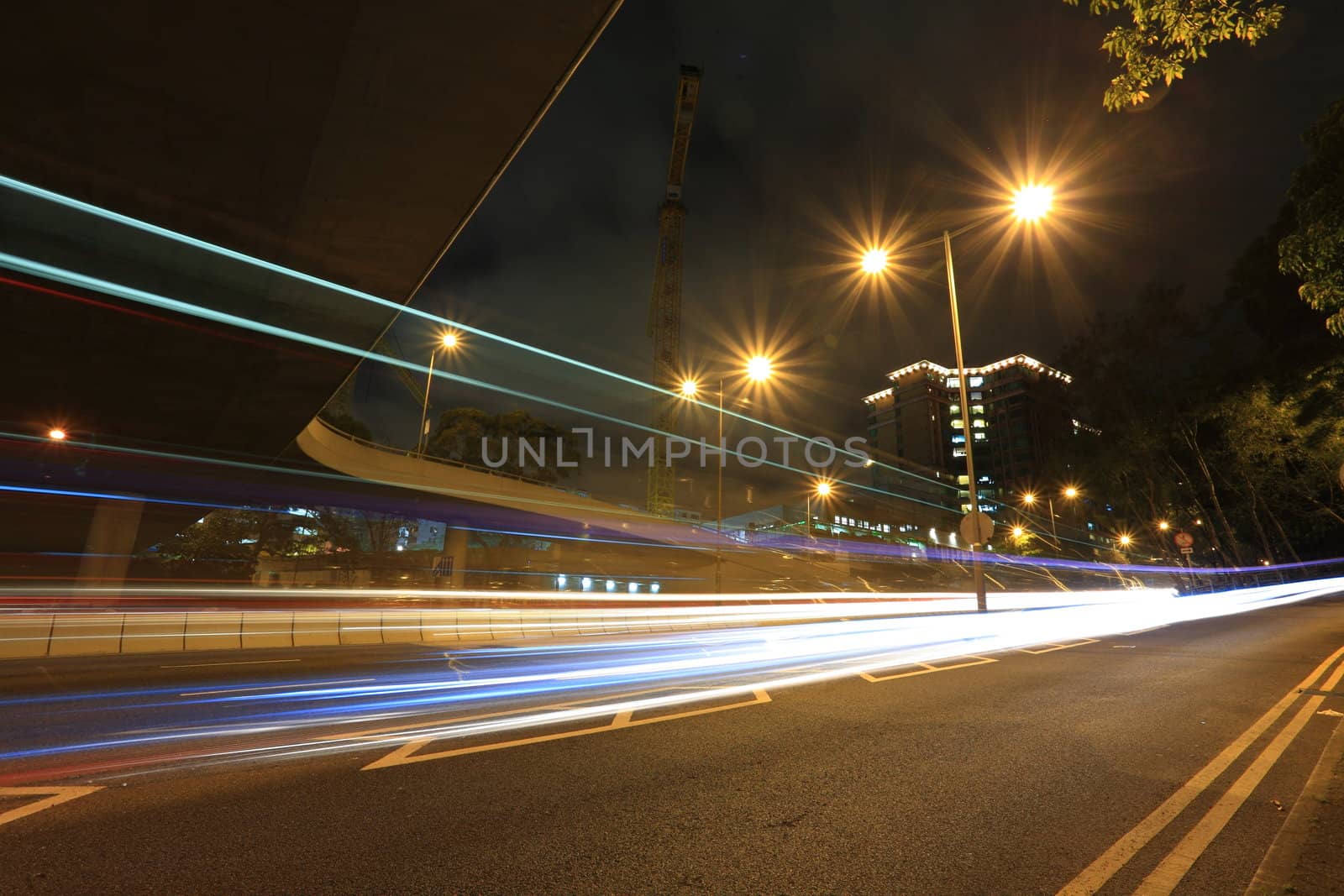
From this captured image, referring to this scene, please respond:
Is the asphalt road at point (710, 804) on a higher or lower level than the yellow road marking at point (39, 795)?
lower

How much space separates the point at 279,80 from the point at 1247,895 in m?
10.9

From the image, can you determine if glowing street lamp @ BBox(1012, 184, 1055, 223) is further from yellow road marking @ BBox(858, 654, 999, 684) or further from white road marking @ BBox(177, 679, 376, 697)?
white road marking @ BBox(177, 679, 376, 697)

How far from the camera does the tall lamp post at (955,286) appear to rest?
14688 mm

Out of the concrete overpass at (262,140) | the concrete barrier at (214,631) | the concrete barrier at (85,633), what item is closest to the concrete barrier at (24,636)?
the concrete barrier at (85,633)

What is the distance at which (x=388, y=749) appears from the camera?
557 centimetres

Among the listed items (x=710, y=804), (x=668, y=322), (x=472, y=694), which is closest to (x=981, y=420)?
(x=668, y=322)

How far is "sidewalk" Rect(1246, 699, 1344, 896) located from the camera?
9.41 ft

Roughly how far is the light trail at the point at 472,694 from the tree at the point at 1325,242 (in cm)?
827

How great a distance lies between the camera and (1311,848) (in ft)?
10.7

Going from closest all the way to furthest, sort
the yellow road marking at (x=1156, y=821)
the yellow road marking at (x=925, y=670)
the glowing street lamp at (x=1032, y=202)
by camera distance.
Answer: the yellow road marking at (x=1156, y=821)
the yellow road marking at (x=925, y=670)
the glowing street lamp at (x=1032, y=202)

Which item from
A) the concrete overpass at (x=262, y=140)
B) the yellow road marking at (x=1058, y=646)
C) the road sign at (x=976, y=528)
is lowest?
the yellow road marking at (x=1058, y=646)

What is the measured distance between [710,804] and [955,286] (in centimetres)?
1701

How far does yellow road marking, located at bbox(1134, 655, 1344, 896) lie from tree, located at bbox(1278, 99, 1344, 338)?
27.1 ft

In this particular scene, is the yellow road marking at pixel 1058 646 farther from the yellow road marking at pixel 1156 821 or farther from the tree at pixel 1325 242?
the tree at pixel 1325 242
